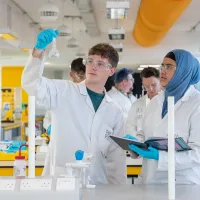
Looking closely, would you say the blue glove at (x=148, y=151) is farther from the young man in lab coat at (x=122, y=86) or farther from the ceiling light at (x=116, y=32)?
the ceiling light at (x=116, y=32)

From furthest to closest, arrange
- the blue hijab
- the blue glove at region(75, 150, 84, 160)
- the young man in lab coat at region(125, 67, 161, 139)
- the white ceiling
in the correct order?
1. the white ceiling
2. the young man in lab coat at region(125, 67, 161, 139)
3. the blue hijab
4. the blue glove at region(75, 150, 84, 160)

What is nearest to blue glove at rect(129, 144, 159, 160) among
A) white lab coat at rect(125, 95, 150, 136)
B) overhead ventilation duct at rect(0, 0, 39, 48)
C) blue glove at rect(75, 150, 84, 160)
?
blue glove at rect(75, 150, 84, 160)

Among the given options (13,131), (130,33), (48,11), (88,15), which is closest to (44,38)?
(48,11)

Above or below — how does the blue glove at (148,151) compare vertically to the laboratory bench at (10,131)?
above

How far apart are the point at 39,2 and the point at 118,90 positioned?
343 centimetres

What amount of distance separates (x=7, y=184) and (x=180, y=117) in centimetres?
125

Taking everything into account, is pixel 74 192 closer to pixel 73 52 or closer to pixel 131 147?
pixel 131 147

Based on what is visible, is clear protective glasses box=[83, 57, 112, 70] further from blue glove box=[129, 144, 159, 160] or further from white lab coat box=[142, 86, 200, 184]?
blue glove box=[129, 144, 159, 160]

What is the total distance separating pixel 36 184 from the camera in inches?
67.8

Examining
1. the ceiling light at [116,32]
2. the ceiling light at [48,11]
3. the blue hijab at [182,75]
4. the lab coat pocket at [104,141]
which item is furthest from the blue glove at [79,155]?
the ceiling light at [116,32]

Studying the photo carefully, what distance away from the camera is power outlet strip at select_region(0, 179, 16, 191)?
1.70 metres

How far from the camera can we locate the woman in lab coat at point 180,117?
2328mm

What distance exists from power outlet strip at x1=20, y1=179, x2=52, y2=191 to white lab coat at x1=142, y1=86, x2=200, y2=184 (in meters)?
0.74

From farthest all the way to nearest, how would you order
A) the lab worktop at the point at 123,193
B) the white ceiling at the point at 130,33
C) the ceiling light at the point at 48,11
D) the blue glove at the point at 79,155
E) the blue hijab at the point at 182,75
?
the white ceiling at the point at 130,33, the ceiling light at the point at 48,11, the blue hijab at the point at 182,75, the blue glove at the point at 79,155, the lab worktop at the point at 123,193
